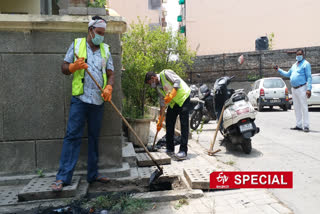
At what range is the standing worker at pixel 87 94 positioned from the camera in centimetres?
358

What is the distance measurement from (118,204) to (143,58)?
5.04m

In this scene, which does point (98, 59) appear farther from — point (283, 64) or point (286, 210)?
point (283, 64)

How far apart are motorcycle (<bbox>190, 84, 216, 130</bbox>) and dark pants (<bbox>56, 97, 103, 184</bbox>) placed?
475cm

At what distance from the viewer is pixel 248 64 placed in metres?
23.1

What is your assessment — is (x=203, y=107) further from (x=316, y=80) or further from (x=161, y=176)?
(x=316, y=80)

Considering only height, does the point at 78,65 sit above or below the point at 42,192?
above

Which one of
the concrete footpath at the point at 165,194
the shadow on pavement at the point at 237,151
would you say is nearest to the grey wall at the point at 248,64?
the shadow on pavement at the point at 237,151

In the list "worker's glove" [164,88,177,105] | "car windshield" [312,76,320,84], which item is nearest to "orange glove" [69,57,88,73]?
"worker's glove" [164,88,177,105]

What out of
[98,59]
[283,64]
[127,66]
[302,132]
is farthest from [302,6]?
[98,59]

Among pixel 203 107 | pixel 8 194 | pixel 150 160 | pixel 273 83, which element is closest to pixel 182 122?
pixel 150 160

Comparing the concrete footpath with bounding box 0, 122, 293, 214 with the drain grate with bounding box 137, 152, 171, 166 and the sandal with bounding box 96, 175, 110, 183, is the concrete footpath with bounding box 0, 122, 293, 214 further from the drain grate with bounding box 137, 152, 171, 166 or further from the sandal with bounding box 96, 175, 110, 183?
the drain grate with bounding box 137, 152, 171, 166

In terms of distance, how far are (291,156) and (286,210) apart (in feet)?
7.68

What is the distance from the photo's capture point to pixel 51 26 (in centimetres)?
398

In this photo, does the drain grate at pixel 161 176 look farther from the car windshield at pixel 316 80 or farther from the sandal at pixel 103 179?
the car windshield at pixel 316 80
